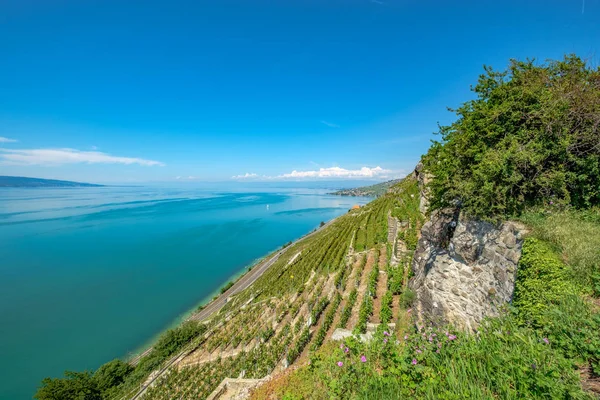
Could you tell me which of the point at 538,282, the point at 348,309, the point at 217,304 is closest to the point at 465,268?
the point at 538,282

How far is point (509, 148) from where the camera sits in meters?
6.69

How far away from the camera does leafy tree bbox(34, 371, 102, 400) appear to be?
17523 mm

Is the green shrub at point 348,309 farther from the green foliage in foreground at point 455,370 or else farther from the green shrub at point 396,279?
the green foliage in foreground at point 455,370

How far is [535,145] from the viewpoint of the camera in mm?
6477

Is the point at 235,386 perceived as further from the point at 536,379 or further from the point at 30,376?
the point at 30,376

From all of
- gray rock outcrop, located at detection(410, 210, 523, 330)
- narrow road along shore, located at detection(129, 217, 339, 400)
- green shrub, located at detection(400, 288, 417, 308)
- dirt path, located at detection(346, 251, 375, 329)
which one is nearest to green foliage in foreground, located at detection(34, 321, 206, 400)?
narrow road along shore, located at detection(129, 217, 339, 400)

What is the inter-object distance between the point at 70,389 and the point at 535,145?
3178cm

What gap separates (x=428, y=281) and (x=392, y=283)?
21.4ft

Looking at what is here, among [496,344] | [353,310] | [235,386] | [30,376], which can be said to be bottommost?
[30,376]

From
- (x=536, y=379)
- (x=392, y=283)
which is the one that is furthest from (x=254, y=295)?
(x=536, y=379)

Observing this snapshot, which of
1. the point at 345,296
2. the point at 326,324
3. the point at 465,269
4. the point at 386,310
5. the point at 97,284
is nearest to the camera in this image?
the point at 465,269

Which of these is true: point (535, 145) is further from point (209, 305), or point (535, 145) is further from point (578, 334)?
point (209, 305)

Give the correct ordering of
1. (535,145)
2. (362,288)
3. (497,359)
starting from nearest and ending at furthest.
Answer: (497,359), (535,145), (362,288)

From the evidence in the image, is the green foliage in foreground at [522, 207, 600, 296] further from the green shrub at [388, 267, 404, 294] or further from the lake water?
the lake water
